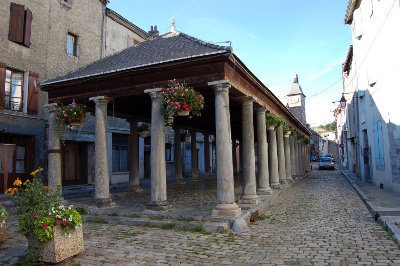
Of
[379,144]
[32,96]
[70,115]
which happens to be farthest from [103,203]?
[379,144]

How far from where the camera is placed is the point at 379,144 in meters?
13.8

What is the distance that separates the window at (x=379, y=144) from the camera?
44.2 feet

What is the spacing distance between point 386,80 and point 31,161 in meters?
15.3

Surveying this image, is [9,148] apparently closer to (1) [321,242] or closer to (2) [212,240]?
(2) [212,240]

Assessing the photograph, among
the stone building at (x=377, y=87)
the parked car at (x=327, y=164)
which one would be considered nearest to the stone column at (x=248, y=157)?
the stone building at (x=377, y=87)

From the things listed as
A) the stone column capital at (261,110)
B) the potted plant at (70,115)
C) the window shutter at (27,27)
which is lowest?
the potted plant at (70,115)

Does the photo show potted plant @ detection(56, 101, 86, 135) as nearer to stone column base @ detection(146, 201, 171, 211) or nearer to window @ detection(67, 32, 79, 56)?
stone column base @ detection(146, 201, 171, 211)

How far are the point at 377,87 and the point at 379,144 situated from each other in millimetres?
2525

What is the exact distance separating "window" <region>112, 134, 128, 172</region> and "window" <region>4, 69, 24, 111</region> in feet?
20.1

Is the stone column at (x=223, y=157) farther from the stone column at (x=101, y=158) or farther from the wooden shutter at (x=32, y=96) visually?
the wooden shutter at (x=32, y=96)

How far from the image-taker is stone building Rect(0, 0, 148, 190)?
12.5 m

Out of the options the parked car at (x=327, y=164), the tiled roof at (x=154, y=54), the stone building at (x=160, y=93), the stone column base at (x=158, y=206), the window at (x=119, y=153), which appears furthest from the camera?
the parked car at (x=327, y=164)

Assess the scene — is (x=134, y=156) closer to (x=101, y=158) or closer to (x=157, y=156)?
(x=101, y=158)

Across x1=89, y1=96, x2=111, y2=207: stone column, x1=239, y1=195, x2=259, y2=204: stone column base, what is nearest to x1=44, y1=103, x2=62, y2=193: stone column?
x1=89, y1=96, x2=111, y2=207: stone column
